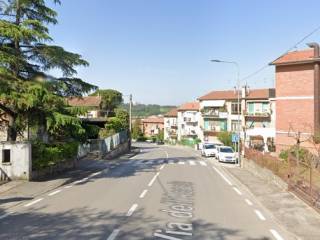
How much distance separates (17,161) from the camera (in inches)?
852

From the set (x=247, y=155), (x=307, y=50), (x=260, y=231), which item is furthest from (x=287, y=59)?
(x=260, y=231)

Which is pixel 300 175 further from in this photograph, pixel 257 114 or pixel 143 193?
pixel 257 114

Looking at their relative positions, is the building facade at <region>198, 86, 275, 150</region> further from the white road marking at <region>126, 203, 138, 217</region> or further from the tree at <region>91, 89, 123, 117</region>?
the white road marking at <region>126, 203, 138, 217</region>

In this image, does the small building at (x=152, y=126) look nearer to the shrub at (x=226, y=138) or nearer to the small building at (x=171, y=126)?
the small building at (x=171, y=126)

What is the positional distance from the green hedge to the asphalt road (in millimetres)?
2644

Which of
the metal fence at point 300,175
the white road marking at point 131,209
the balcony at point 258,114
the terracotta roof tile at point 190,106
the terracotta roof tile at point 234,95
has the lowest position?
the white road marking at point 131,209

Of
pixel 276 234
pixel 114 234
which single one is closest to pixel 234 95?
pixel 276 234

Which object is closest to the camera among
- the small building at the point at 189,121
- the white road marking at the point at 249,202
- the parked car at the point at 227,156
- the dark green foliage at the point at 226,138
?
the white road marking at the point at 249,202

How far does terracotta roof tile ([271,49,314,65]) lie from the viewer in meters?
39.8

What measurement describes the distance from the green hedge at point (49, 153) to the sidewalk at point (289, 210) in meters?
10.2

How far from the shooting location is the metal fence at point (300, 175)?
16.0 m

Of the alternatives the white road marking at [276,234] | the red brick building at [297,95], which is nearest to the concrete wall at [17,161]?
the white road marking at [276,234]

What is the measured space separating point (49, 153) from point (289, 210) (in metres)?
13.7

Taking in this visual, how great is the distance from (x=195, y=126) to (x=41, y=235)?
95804mm
